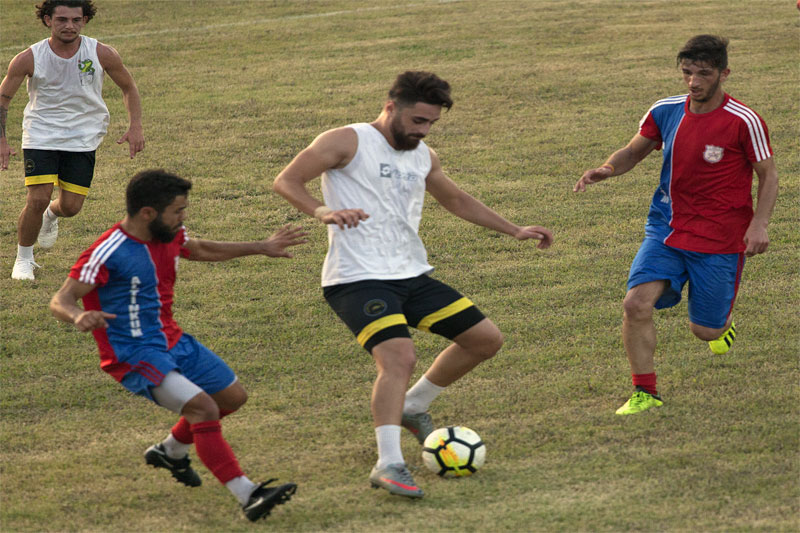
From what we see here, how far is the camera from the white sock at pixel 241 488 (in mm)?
5363

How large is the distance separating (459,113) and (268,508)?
10669 millimetres

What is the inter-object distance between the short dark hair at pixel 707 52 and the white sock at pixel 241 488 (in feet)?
11.8

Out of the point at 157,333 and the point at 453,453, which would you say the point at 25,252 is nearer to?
the point at 157,333

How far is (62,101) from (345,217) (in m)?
4.86

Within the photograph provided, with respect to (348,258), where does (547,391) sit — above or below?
below

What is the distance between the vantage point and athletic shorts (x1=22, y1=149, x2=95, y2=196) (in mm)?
9234

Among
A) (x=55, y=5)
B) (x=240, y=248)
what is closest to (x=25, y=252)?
(x=55, y=5)

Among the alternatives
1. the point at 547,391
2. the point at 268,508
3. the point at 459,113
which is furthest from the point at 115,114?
the point at 268,508

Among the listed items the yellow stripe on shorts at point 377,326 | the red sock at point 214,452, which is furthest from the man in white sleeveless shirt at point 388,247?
the red sock at point 214,452

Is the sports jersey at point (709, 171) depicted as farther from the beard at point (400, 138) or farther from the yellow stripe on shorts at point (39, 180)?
the yellow stripe on shorts at point (39, 180)

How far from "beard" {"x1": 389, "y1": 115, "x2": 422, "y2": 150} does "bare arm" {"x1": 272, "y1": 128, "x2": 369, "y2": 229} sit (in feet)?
0.70

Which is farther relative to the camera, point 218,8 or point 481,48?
point 218,8

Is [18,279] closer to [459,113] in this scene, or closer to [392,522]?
[392,522]

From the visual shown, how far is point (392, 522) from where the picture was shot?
5344mm
